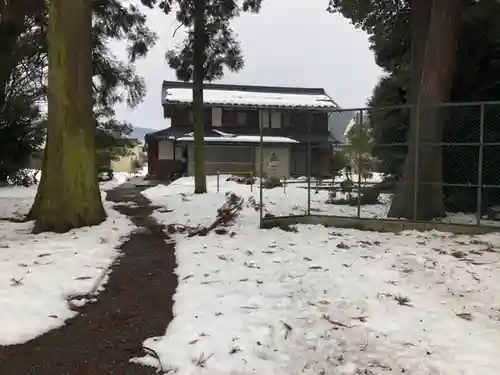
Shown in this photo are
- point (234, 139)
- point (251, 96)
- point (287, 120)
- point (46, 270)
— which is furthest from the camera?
point (251, 96)

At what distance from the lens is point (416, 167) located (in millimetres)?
9516

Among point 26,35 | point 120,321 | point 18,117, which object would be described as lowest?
point 120,321

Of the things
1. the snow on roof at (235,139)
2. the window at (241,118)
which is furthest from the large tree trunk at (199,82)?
the window at (241,118)

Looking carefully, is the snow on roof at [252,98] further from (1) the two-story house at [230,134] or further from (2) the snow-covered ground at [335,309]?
(2) the snow-covered ground at [335,309]

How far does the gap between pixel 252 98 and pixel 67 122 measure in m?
28.5

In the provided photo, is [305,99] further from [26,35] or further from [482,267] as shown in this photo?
[482,267]

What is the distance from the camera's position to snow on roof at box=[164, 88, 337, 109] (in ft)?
113

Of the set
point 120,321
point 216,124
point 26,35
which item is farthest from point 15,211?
point 216,124

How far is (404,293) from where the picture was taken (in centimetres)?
528

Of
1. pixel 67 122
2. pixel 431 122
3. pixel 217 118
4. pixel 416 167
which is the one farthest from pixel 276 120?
pixel 67 122

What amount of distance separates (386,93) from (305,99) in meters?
24.0

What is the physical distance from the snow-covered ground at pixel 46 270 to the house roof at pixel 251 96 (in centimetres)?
2475

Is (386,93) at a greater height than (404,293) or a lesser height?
greater

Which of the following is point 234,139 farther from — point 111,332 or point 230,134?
point 111,332
